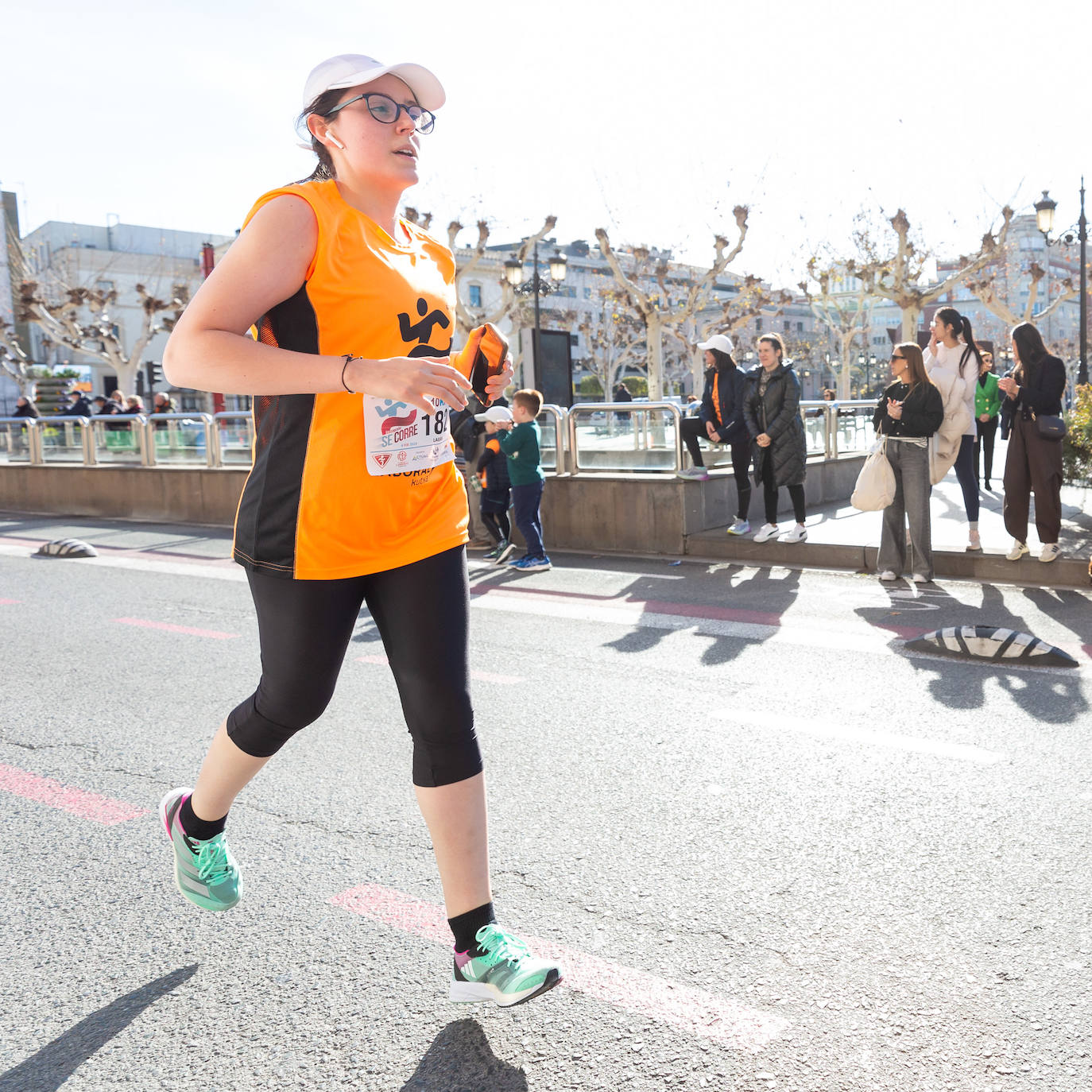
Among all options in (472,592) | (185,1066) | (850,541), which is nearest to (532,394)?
(472,592)

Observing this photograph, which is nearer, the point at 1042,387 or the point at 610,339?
the point at 1042,387

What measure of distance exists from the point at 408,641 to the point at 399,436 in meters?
0.43

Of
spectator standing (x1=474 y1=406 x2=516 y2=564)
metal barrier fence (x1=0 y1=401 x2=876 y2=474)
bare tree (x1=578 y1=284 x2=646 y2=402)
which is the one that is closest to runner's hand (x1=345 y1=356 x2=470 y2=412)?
metal barrier fence (x1=0 y1=401 x2=876 y2=474)

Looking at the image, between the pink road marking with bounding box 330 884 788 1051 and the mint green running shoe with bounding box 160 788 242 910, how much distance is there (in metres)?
0.34

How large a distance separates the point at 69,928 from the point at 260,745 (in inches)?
35.2

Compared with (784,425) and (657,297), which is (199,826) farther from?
(657,297)

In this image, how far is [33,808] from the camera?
389 centimetres

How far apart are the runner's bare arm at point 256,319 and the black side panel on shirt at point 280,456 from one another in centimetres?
6

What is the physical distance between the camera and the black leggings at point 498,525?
1070 centimetres

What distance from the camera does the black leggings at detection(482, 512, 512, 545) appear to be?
35.1ft

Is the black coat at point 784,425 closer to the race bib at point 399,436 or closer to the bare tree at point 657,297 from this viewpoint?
the race bib at point 399,436

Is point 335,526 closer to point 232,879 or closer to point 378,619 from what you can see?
point 378,619

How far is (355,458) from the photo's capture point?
7.60 ft

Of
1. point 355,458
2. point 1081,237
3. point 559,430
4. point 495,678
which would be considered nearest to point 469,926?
point 355,458
